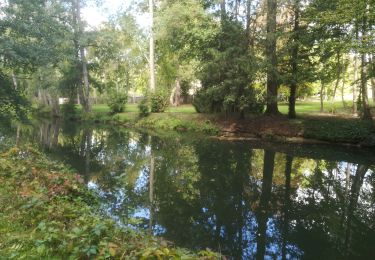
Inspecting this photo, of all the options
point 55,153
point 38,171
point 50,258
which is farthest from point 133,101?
point 50,258

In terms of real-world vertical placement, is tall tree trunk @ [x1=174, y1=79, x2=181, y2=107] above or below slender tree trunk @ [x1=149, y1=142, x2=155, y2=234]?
above

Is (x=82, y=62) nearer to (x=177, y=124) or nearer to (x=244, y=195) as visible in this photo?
(x=177, y=124)

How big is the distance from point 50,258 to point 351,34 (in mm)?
18548

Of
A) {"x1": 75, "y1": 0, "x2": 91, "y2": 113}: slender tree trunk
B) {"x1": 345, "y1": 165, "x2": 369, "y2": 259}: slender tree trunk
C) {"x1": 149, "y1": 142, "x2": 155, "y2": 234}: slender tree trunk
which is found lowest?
{"x1": 345, "y1": 165, "x2": 369, "y2": 259}: slender tree trunk

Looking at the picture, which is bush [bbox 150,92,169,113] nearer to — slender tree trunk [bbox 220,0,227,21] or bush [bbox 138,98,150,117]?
bush [bbox 138,98,150,117]

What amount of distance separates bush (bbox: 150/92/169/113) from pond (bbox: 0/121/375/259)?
12754 millimetres

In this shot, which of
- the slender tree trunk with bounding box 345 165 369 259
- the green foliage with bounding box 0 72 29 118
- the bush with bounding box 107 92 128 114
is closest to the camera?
the slender tree trunk with bounding box 345 165 369 259

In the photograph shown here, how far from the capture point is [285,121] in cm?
2275

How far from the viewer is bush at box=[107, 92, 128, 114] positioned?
36.0m

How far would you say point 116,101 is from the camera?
119ft

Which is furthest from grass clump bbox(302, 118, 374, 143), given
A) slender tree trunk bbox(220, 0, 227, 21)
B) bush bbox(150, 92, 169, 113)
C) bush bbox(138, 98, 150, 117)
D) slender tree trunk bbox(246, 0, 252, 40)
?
bush bbox(138, 98, 150, 117)

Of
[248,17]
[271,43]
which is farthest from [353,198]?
[248,17]

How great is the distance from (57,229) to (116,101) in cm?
3197

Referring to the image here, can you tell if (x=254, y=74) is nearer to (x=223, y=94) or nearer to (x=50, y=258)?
(x=223, y=94)
